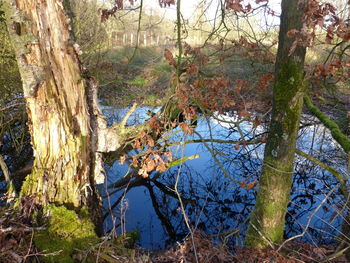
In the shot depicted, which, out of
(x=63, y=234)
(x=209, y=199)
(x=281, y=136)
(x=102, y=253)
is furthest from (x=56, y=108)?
(x=209, y=199)

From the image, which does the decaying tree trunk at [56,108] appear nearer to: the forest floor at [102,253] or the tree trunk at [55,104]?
the tree trunk at [55,104]

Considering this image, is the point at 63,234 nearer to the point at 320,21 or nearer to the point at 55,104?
the point at 55,104

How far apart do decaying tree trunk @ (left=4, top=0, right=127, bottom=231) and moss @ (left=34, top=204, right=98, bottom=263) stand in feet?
0.51

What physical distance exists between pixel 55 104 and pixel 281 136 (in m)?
2.47

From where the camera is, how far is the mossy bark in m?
2.75

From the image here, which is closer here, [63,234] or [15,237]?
[15,237]

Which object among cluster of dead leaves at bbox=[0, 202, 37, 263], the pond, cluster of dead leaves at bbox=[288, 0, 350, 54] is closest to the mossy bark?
cluster of dead leaves at bbox=[288, 0, 350, 54]

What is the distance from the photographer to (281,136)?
3014 mm

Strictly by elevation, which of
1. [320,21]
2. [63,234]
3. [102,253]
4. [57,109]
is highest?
[320,21]

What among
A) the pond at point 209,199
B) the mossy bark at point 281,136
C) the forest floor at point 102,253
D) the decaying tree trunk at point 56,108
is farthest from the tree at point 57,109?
the mossy bark at point 281,136

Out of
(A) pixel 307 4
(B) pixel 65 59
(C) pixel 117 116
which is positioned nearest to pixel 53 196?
(B) pixel 65 59

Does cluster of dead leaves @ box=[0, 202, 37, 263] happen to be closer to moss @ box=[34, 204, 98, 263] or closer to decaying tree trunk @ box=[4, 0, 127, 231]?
moss @ box=[34, 204, 98, 263]

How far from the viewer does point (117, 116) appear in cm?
902

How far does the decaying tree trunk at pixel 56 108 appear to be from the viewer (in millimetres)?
2432
